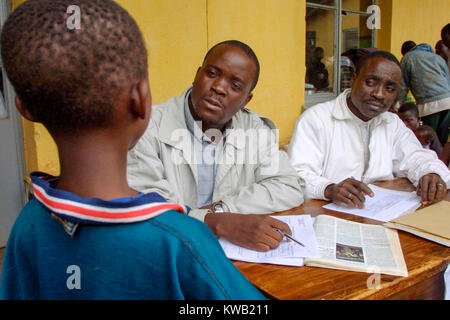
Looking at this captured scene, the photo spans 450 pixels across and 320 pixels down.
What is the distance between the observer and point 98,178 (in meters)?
0.63

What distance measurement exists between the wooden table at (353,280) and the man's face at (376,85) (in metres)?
1.07

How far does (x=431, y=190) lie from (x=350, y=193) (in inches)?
16.1

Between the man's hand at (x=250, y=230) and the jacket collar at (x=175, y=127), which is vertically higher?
the jacket collar at (x=175, y=127)

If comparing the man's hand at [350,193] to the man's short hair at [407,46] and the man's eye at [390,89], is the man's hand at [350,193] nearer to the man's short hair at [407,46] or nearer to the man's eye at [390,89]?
the man's eye at [390,89]

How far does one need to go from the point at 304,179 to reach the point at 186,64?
1.55 m

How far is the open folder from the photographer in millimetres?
1278

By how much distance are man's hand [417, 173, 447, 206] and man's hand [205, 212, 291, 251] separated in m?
0.85

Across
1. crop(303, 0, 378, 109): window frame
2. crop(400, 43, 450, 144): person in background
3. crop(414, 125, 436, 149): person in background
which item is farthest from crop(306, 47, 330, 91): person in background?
crop(414, 125, 436, 149): person in background

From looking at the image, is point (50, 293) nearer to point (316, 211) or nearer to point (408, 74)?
point (316, 211)

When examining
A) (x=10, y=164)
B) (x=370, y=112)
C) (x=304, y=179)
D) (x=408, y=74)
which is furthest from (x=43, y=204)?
(x=408, y=74)

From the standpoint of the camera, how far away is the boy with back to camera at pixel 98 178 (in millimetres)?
560

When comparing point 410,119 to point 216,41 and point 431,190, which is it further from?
point 431,190

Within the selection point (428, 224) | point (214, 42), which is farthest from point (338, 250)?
point (214, 42)

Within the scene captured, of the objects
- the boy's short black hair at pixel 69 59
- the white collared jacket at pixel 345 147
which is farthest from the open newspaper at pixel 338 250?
the white collared jacket at pixel 345 147
